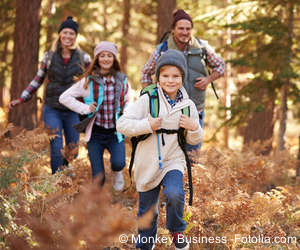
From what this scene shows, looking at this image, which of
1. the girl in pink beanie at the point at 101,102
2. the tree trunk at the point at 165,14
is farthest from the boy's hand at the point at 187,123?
the tree trunk at the point at 165,14

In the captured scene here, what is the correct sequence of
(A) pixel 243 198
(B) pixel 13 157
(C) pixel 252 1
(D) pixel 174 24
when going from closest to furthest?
(A) pixel 243 198, (B) pixel 13 157, (D) pixel 174 24, (C) pixel 252 1

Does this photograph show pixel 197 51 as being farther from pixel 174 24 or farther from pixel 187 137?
pixel 187 137

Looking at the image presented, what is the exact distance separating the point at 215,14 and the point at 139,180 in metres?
6.38

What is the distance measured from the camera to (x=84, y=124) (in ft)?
19.9

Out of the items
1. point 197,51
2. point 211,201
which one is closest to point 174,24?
point 197,51

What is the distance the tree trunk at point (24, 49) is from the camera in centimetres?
989

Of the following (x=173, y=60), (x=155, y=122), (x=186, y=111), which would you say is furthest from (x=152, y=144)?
(x=173, y=60)

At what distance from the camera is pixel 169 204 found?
157 inches

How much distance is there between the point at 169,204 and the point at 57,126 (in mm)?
3491

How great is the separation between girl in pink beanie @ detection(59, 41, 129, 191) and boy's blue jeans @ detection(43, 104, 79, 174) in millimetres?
892

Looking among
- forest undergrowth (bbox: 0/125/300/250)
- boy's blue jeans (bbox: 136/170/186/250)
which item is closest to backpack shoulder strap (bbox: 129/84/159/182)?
boy's blue jeans (bbox: 136/170/186/250)

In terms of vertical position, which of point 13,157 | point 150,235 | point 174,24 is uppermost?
point 174,24

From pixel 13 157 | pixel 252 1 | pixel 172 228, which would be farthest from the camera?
pixel 252 1

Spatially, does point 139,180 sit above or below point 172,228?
above
